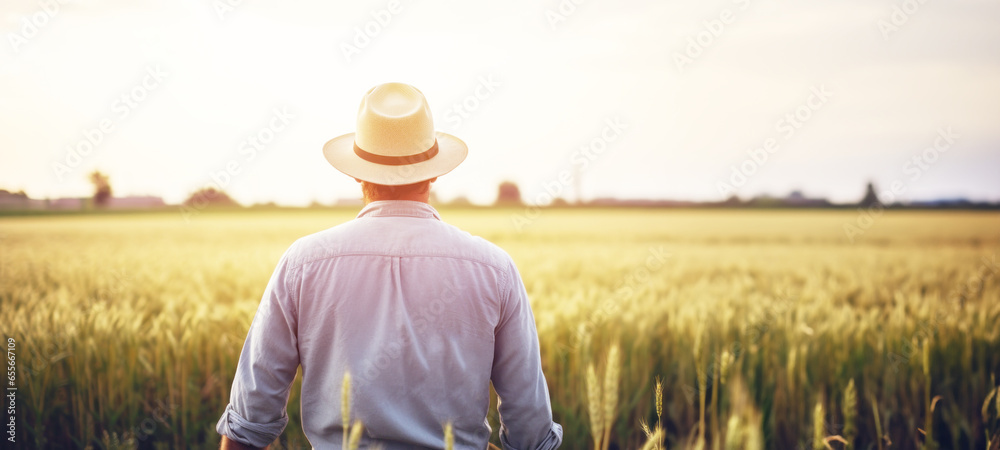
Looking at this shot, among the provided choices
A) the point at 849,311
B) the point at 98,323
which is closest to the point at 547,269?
the point at 849,311

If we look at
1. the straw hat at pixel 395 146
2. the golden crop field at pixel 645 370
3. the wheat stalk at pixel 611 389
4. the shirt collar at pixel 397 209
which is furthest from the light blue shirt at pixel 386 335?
the golden crop field at pixel 645 370

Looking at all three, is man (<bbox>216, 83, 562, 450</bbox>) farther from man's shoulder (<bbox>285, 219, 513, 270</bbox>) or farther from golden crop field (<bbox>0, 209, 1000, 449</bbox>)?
golden crop field (<bbox>0, 209, 1000, 449</bbox>)

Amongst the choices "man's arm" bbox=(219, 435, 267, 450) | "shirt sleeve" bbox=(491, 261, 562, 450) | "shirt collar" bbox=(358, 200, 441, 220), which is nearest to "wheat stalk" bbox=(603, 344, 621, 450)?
"shirt sleeve" bbox=(491, 261, 562, 450)

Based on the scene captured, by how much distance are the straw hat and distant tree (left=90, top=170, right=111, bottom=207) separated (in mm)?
47617

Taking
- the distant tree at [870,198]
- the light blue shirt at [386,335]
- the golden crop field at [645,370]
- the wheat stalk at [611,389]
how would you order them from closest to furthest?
the wheat stalk at [611,389] < the light blue shirt at [386,335] < the golden crop field at [645,370] < the distant tree at [870,198]

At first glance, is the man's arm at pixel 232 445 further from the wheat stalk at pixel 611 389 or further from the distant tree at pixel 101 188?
the distant tree at pixel 101 188

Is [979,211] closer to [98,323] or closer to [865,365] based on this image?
[865,365]

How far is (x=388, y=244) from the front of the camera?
63.8 inches

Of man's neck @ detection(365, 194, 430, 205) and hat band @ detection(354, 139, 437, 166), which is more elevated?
hat band @ detection(354, 139, 437, 166)

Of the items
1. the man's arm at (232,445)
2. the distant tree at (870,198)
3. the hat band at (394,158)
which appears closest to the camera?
the man's arm at (232,445)

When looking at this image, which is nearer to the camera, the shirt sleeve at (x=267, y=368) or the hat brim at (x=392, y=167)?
the shirt sleeve at (x=267, y=368)

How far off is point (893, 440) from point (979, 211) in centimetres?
5021

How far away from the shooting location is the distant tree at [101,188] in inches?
1629

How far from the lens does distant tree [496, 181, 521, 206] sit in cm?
4828
